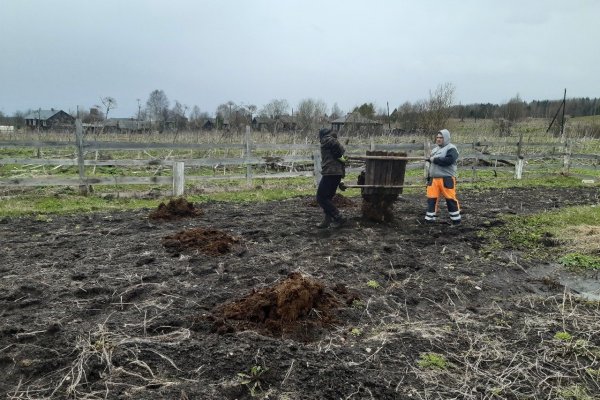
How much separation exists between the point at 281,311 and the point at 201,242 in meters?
2.81

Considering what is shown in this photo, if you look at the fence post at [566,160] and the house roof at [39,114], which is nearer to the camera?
the fence post at [566,160]

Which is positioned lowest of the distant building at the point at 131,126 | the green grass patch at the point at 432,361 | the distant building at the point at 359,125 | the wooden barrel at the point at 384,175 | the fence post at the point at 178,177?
the green grass patch at the point at 432,361

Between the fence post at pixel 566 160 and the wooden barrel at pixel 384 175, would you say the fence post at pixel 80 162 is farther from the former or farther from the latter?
the fence post at pixel 566 160

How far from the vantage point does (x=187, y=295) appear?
15.5ft

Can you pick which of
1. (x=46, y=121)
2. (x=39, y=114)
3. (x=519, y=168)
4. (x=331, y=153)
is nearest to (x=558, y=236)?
(x=331, y=153)

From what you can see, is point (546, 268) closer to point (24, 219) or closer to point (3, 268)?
point (3, 268)

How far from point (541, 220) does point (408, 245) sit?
332 cm

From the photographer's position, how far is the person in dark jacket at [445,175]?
8273mm

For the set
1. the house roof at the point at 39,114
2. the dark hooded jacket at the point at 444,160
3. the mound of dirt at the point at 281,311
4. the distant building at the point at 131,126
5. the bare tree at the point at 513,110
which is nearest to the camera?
the mound of dirt at the point at 281,311

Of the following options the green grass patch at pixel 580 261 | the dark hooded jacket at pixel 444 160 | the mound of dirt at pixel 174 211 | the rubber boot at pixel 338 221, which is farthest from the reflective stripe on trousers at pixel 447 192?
the mound of dirt at pixel 174 211

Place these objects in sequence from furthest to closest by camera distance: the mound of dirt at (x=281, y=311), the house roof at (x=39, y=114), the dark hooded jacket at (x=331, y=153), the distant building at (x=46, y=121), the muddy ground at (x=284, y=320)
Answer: the house roof at (x=39, y=114) < the distant building at (x=46, y=121) < the dark hooded jacket at (x=331, y=153) < the mound of dirt at (x=281, y=311) < the muddy ground at (x=284, y=320)

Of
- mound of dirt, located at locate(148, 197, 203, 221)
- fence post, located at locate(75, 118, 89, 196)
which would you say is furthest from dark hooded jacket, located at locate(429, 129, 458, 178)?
fence post, located at locate(75, 118, 89, 196)

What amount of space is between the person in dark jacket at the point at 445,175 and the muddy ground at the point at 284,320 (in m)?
1.22

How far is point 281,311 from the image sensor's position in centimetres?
406
